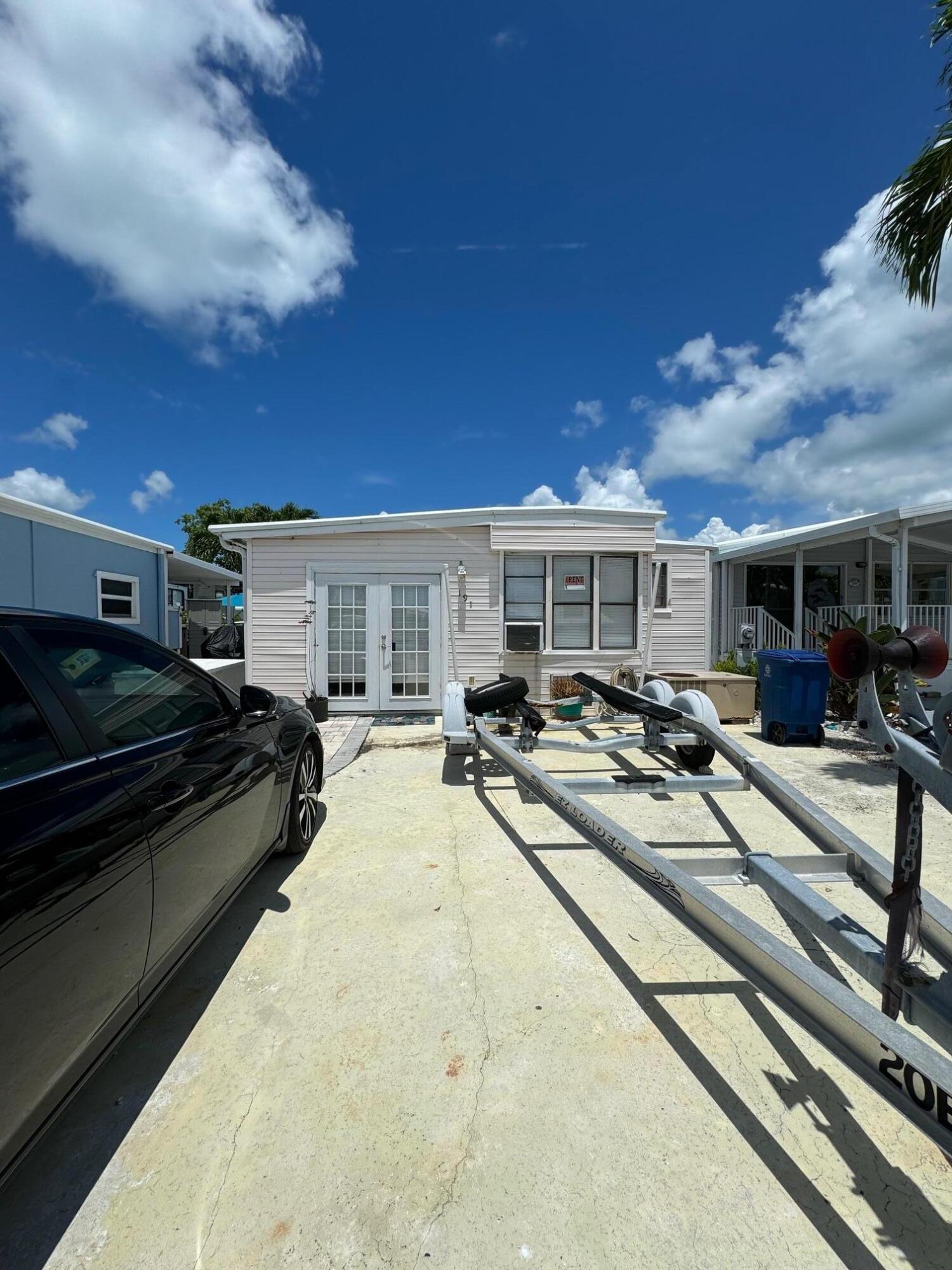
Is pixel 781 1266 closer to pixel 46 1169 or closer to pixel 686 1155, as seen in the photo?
pixel 686 1155

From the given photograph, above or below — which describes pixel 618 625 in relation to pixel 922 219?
below

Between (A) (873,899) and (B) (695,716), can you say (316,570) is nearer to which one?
(B) (695,716)

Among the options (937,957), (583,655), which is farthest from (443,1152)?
(583,655)

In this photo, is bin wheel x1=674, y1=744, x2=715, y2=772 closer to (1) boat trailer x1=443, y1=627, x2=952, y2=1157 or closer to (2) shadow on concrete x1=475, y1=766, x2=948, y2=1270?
(1) boat trailer x1=443, y1=627, x2=952, y2=1157

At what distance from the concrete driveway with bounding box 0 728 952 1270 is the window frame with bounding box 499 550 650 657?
20.6 feet

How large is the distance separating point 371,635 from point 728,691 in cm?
554

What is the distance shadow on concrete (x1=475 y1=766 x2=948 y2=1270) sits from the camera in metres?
1.36

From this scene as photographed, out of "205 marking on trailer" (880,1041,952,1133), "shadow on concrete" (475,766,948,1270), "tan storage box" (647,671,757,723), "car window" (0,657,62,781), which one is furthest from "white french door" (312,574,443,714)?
"205 marking on trailer" (880,1041,952,1133)

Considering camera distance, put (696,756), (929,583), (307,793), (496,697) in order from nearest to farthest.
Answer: (307,793), (496,697), (696,756), (929,583)

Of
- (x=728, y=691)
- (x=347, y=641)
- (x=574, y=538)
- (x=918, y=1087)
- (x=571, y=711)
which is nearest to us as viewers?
(x=918, y=1087)

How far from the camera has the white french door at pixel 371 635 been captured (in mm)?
8734

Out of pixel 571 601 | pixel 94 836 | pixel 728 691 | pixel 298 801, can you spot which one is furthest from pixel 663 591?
pixel 94 836

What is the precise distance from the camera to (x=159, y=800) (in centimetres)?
183

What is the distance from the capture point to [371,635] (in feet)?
28.7
